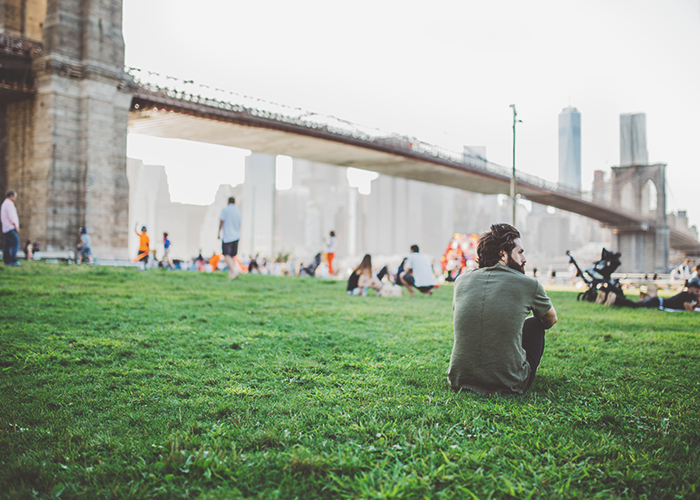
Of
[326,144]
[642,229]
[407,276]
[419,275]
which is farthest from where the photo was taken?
[642,229]

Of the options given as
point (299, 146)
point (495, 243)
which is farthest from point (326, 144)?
point (495, 243)

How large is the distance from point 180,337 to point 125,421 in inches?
77.5

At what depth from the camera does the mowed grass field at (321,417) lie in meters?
1.73

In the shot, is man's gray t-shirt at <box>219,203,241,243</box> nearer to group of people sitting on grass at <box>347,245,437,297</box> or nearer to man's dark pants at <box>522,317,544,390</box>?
group of people sitting on grass at <box>347,245,437,297</box>

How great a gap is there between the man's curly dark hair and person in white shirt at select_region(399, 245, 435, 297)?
6563 millimetres

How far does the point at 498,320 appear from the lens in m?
2.60

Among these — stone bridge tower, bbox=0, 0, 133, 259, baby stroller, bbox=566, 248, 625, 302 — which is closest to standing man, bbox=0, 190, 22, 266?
stone bridge tower, bbox=0, 0, 133, 259

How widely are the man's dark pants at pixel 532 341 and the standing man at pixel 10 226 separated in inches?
360

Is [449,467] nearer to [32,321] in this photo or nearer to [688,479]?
[688,479]

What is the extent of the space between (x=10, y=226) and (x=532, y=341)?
9.72m

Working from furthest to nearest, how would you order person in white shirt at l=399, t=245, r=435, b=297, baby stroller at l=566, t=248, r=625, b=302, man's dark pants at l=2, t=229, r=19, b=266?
person in white shirt at l=399, t=245, r=435, b=297 < man's dark pants at l=2, t=229, r=19, b=266 < baby stroller at l=566, t=248, r=625, b=302

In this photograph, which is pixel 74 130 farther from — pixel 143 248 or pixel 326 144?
pixel 326 144

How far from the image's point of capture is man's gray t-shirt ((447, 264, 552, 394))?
2598mm

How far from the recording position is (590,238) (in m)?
136
